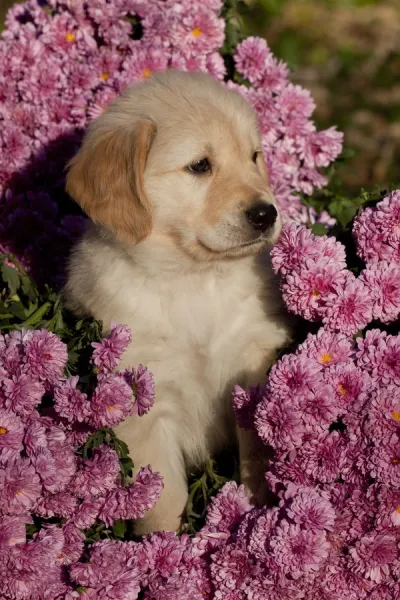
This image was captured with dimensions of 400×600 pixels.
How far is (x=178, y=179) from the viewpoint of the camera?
10.7 feet

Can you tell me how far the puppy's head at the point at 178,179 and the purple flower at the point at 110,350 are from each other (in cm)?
43

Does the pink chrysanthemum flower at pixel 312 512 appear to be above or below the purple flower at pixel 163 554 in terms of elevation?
above

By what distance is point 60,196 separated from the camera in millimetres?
4434

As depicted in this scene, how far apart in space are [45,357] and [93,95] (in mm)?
1874

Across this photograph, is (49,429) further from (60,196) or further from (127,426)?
(60,196)

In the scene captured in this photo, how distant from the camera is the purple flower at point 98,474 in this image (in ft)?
9.53

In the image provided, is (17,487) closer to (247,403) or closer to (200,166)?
(247,403)

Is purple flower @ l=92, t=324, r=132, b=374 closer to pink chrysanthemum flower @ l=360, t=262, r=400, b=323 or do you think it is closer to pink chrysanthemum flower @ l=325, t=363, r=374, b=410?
pink chrysanthemum flower @ l=325, t=363, r=374, b=410

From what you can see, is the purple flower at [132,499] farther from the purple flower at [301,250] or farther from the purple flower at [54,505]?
the purple flower at [301,250]

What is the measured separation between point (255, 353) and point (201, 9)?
1.89 meters

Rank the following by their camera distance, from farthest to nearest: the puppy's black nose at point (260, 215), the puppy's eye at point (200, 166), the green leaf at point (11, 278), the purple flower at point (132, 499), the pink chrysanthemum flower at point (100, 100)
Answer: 1. the pink chrysanthemum flower at point (100, 100)
2. the green leaf at point (11, 278)
3. the puppy's eye at point (200, 166)
4. the puppy's black nose at point (260, 215)
5. the purple flower at point (132, 499)

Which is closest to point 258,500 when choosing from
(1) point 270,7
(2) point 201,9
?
(2) point 201,9

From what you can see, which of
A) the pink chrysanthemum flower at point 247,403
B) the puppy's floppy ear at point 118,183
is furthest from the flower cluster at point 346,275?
the puppy's floppy ear at point 118,183

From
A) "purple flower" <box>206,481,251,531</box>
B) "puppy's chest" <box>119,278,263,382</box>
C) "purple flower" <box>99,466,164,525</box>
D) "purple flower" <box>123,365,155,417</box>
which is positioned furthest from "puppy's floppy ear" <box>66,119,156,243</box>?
"purple flower" <box>206,481,251,531</box>
